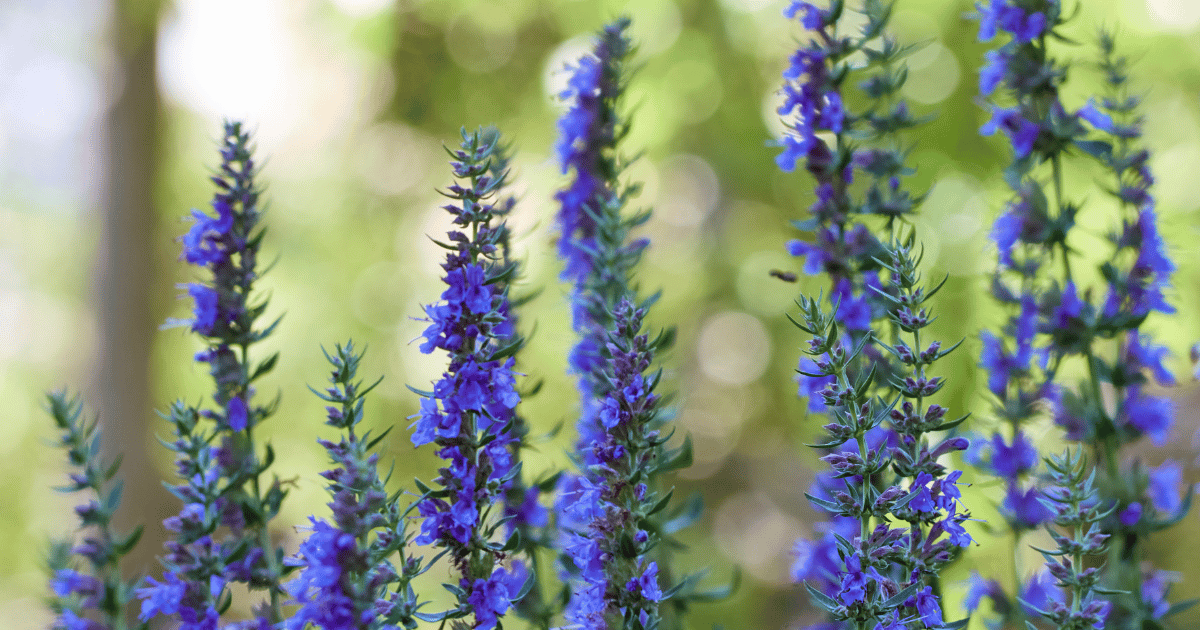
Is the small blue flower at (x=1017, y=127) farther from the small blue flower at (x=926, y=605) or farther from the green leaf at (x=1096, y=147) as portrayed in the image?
the small blue flower at (x=926, y=605)

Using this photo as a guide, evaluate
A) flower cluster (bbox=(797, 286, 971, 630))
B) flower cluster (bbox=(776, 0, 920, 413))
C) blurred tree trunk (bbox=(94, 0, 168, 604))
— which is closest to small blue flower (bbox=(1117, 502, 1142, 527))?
flower cluster (bbox=(776, 0, 920, 413))

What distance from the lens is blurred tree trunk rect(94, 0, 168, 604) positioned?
8789 millimetres

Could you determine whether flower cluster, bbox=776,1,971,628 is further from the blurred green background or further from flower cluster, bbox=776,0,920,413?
the blurred green background

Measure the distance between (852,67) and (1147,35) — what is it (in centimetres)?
887

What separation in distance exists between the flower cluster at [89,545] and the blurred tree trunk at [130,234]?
7.34 meters

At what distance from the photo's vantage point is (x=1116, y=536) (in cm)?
248

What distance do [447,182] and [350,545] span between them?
11970 mm

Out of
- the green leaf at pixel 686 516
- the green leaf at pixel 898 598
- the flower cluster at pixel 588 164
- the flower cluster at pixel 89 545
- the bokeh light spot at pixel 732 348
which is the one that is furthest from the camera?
the bokeh light spot at pixel 732 348

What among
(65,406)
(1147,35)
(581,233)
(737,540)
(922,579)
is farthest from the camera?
(737,540)

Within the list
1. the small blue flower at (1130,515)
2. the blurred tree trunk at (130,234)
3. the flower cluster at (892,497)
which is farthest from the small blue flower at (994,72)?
the blurred tree trunk at (130,234)

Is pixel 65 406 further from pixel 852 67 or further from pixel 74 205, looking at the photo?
pixel 74 205

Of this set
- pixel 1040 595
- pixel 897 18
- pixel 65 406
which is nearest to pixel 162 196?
pixel 65 406

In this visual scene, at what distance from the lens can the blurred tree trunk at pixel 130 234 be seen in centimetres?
879

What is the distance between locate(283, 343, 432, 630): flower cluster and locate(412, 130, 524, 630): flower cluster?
15 cm
